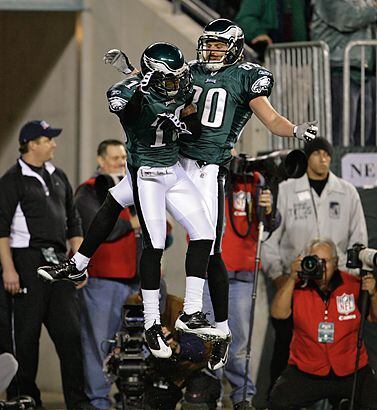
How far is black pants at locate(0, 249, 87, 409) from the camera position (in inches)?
383

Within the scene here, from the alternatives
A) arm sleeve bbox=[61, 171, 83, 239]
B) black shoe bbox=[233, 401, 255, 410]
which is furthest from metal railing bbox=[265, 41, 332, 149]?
black shoe bbox=[233, 401, 255, 410]

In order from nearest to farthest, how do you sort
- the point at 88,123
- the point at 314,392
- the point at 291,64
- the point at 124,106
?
1. the point at 124,106
2. the point at 314,392
3. the point at 291,64
4. the point at 88,123

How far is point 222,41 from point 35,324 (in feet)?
9.61

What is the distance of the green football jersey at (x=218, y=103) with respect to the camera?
7777 millimetres

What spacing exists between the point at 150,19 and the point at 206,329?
4.61 metres

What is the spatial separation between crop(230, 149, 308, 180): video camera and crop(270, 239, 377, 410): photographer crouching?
2.92ft

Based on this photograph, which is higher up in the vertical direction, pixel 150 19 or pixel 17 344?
pixel 150 19

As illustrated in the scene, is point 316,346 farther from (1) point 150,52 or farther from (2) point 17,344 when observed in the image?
(1) point 150,52

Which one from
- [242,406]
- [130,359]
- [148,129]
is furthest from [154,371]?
[148,129]

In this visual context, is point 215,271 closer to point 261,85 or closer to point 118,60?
point 261,85

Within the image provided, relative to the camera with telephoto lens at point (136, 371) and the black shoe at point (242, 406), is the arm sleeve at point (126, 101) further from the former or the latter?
the black shoe at point (242, 406)

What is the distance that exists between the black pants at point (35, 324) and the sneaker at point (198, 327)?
222 centimetres

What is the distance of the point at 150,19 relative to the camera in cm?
1164

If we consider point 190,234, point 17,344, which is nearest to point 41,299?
point 17,344
